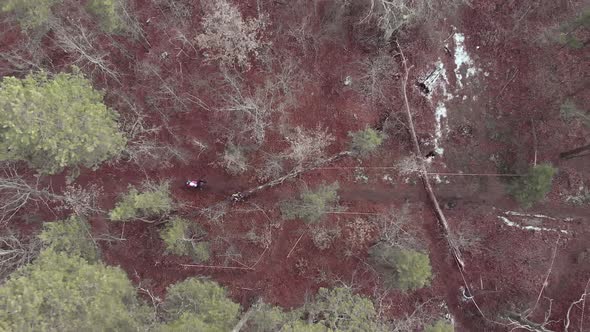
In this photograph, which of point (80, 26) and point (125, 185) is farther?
point (125, 185)

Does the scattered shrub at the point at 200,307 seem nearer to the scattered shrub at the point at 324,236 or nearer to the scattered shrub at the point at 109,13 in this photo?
the scattered shrub at the point at 324,236

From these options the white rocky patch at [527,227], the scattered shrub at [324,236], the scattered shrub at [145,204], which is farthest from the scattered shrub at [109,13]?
the white rocky patch at [527,227]

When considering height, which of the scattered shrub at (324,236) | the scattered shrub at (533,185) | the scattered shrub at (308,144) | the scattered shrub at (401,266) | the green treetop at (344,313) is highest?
the scattered shrub at (533,185)

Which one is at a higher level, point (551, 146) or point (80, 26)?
point (551, 146)

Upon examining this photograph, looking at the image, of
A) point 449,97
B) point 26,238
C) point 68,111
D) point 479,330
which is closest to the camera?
point 68,111

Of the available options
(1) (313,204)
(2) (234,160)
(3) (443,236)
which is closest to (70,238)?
(2) (234,160)

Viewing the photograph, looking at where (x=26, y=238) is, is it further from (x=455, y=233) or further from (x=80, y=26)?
(x=455, y=233)

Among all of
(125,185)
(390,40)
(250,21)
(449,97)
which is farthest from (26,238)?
(449,97)
